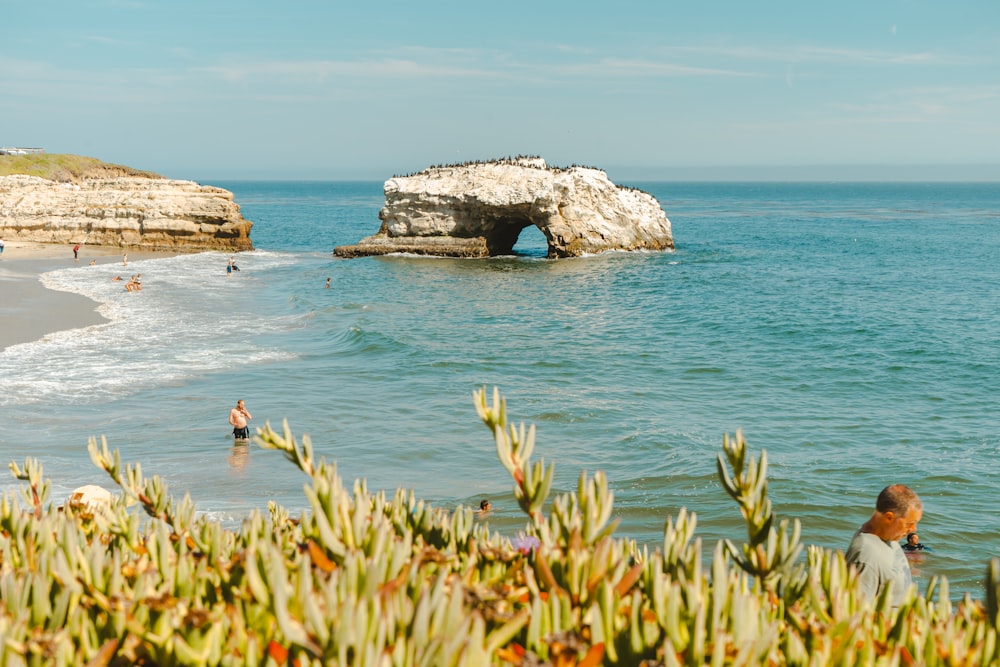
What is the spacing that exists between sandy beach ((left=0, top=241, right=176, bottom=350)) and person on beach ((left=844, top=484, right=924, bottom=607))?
28.7 m

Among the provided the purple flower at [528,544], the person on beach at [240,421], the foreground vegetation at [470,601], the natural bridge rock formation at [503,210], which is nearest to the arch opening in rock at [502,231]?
the natural bridge rock formation at [503,210]

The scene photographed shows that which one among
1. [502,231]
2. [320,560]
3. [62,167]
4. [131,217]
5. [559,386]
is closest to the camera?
[320,560]

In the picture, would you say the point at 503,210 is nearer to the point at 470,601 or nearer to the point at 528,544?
the point at 528,544

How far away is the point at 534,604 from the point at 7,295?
1625 inches

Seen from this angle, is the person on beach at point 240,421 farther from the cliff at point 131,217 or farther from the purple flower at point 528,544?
the cliff at point 131,217

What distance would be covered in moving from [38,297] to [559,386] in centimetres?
2555

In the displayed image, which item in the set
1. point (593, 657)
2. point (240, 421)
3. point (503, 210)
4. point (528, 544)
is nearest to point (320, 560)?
point (528, 544)

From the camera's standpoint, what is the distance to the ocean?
1628 cm

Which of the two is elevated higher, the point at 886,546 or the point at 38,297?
the point at 886,546

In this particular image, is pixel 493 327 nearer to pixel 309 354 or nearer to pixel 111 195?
pixel 309 354

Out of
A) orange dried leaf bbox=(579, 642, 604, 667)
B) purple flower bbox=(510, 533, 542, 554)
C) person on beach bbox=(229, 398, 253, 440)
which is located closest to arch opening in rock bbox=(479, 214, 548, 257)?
person on beach bbox=(229, 398, 253, 440)

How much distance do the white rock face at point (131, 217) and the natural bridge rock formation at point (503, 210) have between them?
9.71 m

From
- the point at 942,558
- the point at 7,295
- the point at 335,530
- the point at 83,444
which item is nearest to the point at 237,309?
the point at 7,295

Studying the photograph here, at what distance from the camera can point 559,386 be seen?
81.6 feet
